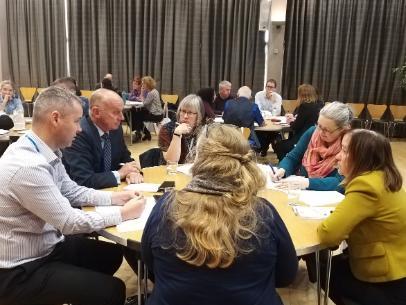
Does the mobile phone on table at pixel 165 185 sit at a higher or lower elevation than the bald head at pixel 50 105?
lower

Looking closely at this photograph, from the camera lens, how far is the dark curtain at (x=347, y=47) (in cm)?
850

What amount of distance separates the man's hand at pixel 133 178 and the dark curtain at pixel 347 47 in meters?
7.02

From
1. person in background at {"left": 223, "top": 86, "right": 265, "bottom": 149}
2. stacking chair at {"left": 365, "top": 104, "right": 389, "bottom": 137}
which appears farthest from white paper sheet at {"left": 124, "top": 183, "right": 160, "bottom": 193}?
stacking chair at {"left": 365, "top": 104, "right": 389, "bottom": 137}

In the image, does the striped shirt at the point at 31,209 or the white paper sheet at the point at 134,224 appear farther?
the white paper sheet at the point at 134,224

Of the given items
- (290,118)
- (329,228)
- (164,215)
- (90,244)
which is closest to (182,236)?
(164,215)

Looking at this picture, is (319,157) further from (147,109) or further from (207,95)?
(147,109)

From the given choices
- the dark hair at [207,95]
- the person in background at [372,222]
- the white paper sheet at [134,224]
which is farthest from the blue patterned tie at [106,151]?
the dark hair at [207,95]

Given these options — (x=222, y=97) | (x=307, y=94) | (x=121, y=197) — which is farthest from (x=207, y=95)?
(x=121, y=197)

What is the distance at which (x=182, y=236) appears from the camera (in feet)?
4.35

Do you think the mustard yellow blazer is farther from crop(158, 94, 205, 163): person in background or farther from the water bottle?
the water bottle

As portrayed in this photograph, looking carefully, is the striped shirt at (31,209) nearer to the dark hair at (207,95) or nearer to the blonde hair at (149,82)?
the dark hair at (207,95)

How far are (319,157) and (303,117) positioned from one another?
88.2 inches

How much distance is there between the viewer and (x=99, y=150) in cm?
277

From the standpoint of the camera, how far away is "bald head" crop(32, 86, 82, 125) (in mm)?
1892
